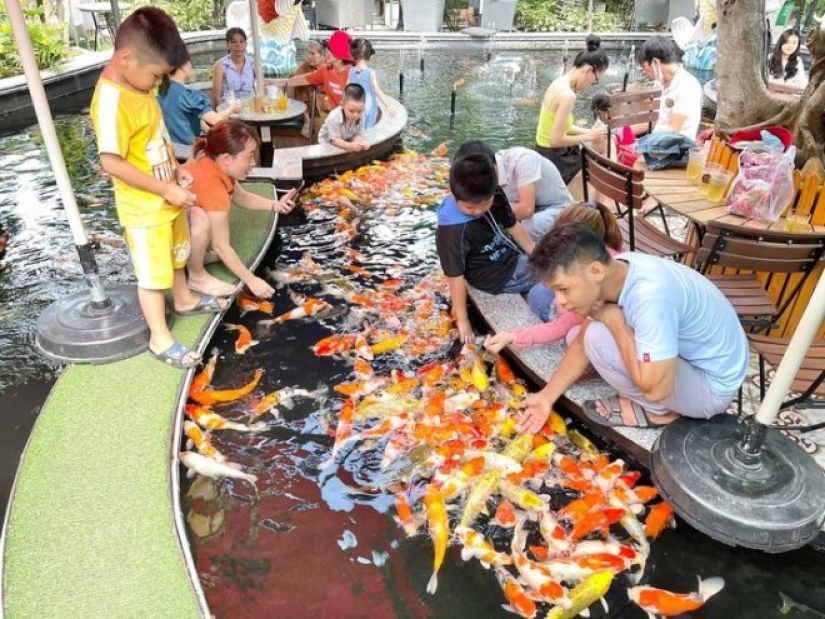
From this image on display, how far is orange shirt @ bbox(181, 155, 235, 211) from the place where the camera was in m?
4.69

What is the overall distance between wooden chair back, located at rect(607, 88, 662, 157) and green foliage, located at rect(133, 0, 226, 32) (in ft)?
56.4

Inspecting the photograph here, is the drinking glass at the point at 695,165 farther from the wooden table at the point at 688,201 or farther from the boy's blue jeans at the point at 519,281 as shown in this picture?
the boy's blue jeans at the point at 519,281

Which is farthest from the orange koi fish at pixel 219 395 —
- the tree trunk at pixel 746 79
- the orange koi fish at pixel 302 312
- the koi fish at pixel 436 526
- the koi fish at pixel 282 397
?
the tree trunk at pixel 746 79

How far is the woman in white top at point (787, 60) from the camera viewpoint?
1098 centimetres

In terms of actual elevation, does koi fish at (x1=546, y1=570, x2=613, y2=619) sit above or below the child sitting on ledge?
below

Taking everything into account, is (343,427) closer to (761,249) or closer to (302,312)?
(302,312)

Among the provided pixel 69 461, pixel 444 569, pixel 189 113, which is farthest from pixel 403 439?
pixel 189 113

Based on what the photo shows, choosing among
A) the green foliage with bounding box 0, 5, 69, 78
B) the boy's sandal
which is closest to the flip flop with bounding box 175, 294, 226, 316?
the boy's sandal

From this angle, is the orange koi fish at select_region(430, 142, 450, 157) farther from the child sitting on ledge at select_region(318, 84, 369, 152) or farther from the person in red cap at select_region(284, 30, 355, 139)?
the person in red cap at select_region(284, 30, 355, 139)

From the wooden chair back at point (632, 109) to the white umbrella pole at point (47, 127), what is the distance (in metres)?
5.31

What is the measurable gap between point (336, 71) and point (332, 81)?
0.61 ft

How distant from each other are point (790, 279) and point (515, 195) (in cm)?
207

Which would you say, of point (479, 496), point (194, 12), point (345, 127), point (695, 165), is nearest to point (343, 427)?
point (479, 496)

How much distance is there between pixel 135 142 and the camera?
3.61 metres
